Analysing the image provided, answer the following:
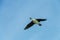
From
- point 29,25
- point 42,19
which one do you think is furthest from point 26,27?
point 42,19

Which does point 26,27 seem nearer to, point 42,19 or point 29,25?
point 29,25

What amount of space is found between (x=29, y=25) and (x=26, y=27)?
1.71 meters

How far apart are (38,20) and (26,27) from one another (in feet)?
20.1

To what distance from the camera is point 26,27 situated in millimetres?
75688

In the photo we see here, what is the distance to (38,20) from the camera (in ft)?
240

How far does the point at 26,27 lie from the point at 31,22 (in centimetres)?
331

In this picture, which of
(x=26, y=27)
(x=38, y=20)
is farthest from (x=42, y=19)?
(x=26, y=27)

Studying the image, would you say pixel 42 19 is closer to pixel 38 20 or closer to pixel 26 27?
pixel 38 20

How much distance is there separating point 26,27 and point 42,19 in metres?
7.50

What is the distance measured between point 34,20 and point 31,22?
5.33 ft

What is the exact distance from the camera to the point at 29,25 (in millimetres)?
74875

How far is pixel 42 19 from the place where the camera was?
73750 mm

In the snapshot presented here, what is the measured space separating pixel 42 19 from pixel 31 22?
15.1 ft
